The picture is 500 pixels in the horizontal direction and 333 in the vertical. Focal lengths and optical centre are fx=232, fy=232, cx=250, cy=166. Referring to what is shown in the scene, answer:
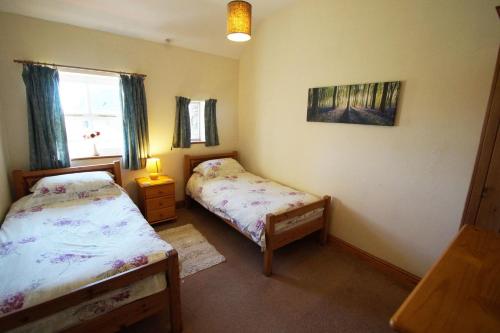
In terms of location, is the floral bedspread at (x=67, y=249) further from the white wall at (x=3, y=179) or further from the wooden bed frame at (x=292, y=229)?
the wooden bed frame at (x=292, y=229)

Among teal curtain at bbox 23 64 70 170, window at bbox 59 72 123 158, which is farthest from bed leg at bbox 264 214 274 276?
teal curtain at bbox 23 64 70 170

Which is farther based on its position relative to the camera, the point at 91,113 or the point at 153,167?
the point at 153,167

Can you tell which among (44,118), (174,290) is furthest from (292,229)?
(44,118)

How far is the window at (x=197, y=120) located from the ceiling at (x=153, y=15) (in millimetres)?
844

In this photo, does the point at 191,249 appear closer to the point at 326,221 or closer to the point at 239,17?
the point at 326,221

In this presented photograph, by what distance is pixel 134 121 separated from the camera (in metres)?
3.05

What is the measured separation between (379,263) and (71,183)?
3.30 metres

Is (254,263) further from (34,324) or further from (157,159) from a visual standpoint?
(157,159)

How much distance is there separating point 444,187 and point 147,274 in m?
2.31

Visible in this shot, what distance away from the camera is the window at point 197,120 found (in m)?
3.79

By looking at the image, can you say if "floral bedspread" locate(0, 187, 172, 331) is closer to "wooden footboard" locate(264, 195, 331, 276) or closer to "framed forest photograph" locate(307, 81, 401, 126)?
"wooden footboard" locate(264, 195, 331, 276)

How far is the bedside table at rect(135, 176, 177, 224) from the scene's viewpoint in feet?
9.87

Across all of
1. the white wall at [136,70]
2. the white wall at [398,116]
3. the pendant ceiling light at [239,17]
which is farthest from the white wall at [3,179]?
the white wall at [398,116]

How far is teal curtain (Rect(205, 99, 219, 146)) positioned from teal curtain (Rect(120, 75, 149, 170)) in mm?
940
